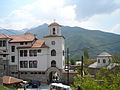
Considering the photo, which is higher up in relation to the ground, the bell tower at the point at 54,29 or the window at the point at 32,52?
the bell tower at the point at 54,29

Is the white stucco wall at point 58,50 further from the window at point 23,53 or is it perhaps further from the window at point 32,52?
the window at point 23,53

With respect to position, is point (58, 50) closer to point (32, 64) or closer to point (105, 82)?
point (32, 64)

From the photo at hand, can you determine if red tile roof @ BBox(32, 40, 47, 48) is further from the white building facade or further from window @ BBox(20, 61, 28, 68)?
window @ BBox(20, 61, 28, 68)

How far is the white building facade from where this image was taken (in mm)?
49156

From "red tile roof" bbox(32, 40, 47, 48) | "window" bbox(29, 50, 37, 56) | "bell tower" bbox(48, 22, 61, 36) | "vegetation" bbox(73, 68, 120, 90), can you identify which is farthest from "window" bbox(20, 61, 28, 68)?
"vegetation" bbox(73, 68, 120, 90)

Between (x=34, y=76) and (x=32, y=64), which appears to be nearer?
(x=34, y=76)

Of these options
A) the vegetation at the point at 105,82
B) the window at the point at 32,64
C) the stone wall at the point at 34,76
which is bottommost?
the stone wall at the point at 34,76

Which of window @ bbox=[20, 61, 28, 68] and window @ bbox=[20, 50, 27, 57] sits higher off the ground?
window @ bbox=[20, 50, 27, 57]

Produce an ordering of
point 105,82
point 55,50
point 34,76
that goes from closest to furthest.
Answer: point 105,82
point 55,50
point 34,76

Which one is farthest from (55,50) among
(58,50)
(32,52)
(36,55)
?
(32,52)

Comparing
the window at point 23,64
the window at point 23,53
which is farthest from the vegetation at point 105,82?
the window at point 23,53

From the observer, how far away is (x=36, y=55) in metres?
49.6

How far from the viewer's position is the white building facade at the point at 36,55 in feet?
161

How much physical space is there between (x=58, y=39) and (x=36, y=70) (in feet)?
26.9
